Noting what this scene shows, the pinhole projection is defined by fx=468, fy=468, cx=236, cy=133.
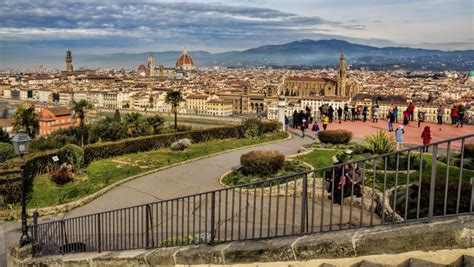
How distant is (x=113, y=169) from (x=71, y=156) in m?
1.34

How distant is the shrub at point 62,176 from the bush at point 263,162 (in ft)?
16.6

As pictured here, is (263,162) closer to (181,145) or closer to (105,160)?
(181,145)

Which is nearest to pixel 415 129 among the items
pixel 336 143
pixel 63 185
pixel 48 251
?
pixel 336 143

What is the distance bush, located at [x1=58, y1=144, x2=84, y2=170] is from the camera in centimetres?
1458

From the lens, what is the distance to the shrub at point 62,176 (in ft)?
43.3

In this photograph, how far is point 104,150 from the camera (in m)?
16.5

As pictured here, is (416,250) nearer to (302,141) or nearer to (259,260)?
(259,260)

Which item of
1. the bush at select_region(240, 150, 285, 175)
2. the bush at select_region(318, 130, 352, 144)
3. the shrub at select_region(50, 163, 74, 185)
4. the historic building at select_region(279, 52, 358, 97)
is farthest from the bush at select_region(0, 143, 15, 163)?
the historic building at select_region(279, 52, 358, 97)

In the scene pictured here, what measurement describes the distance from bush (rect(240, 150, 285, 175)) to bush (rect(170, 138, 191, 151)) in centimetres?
602

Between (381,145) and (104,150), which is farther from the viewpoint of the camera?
(104,150)

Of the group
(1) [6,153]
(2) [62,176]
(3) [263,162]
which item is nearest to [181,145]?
(2) [62,176]

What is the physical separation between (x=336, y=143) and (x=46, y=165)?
9.56 metres

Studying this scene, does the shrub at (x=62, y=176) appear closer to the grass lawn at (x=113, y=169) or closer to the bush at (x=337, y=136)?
the grass lawn at (x=113, y=169)

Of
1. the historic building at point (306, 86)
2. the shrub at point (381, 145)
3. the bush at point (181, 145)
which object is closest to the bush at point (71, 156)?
the bush at point (181, 145)
